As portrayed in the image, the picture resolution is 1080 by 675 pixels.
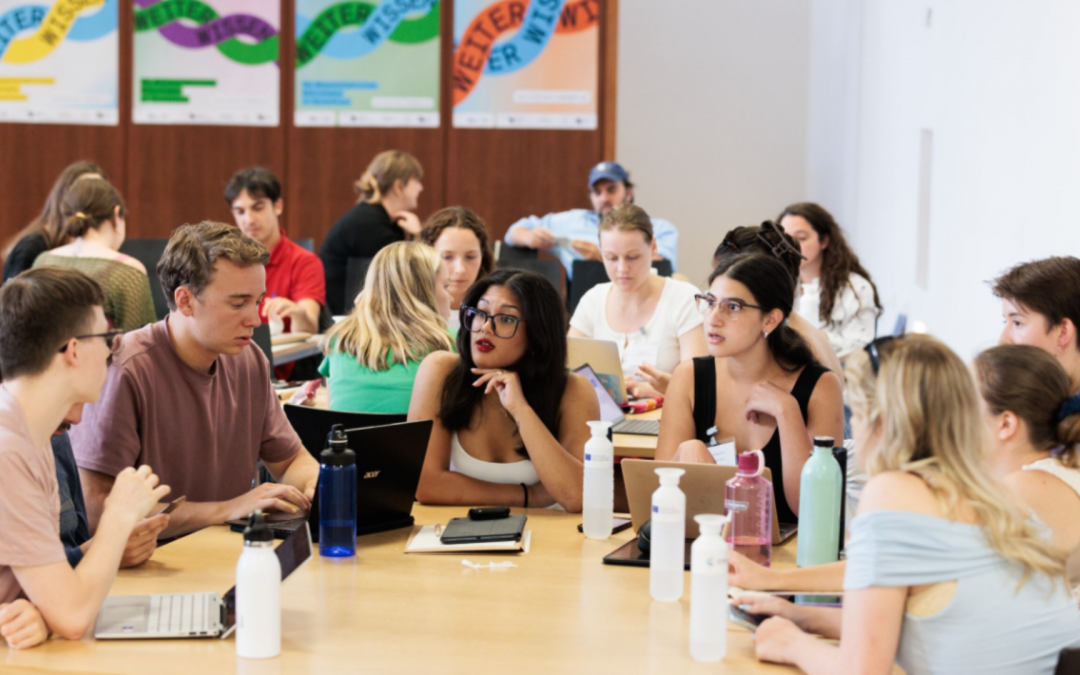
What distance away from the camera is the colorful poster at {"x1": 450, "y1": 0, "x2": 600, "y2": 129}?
7.15m

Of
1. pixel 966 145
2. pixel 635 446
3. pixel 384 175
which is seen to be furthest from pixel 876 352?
pixel 384 175

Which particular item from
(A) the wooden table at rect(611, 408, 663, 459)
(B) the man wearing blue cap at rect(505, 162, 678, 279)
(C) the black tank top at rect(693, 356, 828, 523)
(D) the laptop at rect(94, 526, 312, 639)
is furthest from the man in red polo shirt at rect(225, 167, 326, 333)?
(D) the laptop at rect(94, 526, 312, 639)

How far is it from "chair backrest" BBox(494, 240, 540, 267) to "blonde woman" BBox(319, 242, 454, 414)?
2773mm

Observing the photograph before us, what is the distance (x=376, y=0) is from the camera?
7.20m

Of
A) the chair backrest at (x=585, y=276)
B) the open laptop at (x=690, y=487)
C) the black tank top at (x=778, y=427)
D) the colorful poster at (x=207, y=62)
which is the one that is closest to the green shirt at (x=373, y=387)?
A: the black tank top at (x=778, y=427)

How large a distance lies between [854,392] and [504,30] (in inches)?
228

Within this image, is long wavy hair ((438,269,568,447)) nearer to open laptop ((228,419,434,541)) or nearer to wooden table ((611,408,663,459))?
open laptop ((228,419,434,541))

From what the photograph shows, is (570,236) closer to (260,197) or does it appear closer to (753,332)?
(260,197)

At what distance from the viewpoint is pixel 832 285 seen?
556 centimetres

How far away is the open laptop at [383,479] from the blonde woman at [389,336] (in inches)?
32.7

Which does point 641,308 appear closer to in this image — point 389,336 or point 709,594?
point 389,336

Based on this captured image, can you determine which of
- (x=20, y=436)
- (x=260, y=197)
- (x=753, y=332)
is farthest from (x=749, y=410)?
(x=260, y=197)

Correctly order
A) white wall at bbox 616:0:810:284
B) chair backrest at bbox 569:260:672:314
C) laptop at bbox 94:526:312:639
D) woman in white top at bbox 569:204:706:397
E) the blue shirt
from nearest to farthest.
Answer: laptop at bbox 94:526:312:639, woman in white top at bbox 569:204:706:397, chair backrest at bbox 569:260:672:314, the blue shirt, white wall at bbox 616:0:810:284

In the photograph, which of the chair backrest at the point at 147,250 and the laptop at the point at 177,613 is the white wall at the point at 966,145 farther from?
the chair backrest at the point at 147,250
